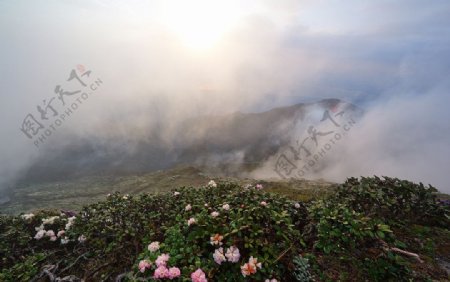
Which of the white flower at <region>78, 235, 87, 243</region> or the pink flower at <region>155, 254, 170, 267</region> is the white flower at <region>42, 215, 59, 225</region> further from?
the pink flower at <region>155, 254, 170, 267</region>

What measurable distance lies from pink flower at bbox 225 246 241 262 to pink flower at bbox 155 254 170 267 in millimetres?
1164

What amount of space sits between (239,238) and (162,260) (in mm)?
1507

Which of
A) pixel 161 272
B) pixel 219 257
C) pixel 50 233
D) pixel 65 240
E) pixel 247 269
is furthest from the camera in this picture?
pixel 50 233

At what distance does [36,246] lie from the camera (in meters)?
9.60

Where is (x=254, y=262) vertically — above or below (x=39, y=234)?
above

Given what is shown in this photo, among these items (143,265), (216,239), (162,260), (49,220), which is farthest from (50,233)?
(216,239)

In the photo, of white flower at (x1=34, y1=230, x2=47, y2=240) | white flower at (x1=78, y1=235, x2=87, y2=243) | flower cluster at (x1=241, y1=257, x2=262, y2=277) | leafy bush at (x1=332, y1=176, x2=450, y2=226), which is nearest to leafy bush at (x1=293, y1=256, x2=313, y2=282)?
flower cluster at (x1=241, y1=257, x2=262, y2=277)

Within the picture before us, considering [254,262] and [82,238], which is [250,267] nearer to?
[254,262]

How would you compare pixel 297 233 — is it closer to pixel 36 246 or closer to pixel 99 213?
pixel 99 213

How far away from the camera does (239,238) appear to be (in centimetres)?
616

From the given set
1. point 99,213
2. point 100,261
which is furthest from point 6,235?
point 100,261

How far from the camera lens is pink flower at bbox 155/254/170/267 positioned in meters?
5.87

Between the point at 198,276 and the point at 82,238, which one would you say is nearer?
the point at 198,276

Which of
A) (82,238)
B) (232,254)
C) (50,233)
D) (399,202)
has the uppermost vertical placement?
(399,202)
